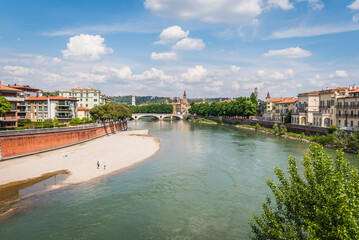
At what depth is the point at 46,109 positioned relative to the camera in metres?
80.5

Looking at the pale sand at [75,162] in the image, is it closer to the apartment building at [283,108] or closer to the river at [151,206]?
the river at [151,206]

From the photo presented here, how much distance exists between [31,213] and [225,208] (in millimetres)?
19454

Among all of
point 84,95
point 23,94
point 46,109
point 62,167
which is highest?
point 84,95

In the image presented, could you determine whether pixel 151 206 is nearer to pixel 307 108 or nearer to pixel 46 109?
pixel 46 109

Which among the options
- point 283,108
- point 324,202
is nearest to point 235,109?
point 283,108

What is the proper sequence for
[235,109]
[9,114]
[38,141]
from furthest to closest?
1. [235,109]
2. [9,114]
3. [38,141]

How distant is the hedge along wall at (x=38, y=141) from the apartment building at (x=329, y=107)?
71.7 meters

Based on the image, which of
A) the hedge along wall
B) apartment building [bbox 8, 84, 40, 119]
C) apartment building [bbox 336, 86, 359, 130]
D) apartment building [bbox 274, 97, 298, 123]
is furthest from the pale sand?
apartment building [bbox 274, 97, 298, 123]

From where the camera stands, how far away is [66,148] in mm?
54344

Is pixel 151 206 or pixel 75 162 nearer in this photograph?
pixel 151 206

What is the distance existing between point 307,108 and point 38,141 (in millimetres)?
82506

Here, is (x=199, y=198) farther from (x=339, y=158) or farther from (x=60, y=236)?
(x=339, y=158)

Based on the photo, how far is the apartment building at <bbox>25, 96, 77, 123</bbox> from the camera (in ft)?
263

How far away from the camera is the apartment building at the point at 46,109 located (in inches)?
3159
